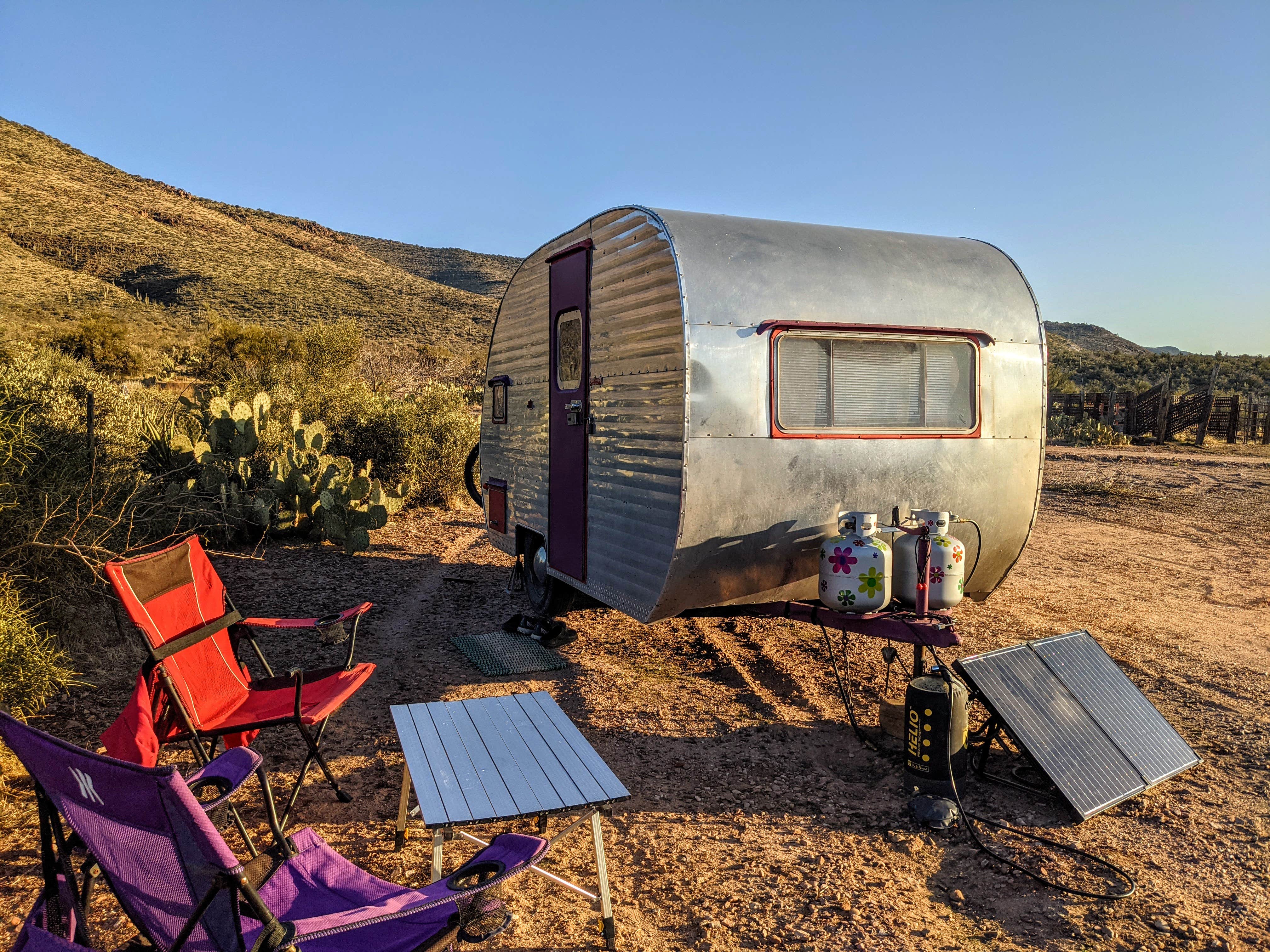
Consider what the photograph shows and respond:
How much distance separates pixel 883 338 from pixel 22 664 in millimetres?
4719

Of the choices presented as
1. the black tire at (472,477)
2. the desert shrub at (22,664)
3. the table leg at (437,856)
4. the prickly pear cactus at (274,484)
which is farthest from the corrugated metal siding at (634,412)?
the prickly pear cactus at (274,484)

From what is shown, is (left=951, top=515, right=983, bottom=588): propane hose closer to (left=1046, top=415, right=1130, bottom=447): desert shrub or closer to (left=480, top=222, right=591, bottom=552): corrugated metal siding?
(left=480, top=222, right=591, bottom=552): corrugated metal siding

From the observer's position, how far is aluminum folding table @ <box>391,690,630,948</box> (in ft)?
8.73

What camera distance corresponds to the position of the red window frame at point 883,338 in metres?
4.46

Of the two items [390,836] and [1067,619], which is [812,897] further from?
[1067,619]

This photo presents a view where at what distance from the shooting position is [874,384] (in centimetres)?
471

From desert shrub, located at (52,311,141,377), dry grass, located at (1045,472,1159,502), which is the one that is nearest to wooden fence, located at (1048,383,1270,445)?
dry grass, located at (1045,472,1159,502)

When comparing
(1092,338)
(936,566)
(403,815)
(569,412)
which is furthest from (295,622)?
(1092,338)

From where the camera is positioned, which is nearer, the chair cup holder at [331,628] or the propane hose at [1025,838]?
the propane hose at [1025,838]

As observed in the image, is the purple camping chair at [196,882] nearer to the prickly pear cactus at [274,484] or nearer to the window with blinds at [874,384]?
the window with blinds at [874,384]

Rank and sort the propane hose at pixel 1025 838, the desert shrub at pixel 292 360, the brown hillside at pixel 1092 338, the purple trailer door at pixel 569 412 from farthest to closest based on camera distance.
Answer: the brown hillside at pixel 1092 338 → the desert shrub at pixel 292 360 → the purple trailer door at pixel 569 412 → the propane hose at pixel 1025 838

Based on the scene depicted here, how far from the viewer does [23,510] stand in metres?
4.79

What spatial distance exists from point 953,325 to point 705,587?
2.07 metres

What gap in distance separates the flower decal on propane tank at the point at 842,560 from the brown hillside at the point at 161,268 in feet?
79.2
